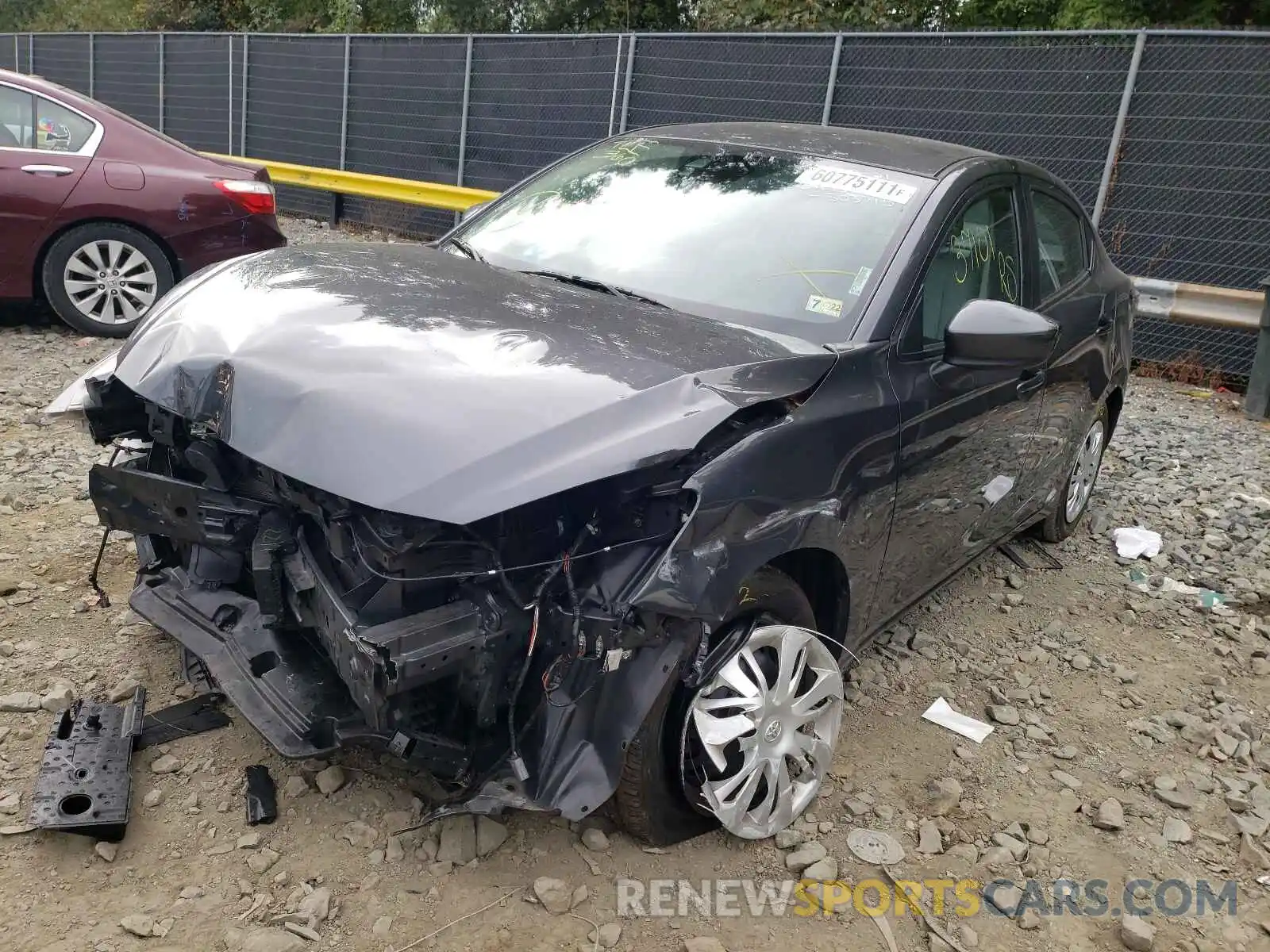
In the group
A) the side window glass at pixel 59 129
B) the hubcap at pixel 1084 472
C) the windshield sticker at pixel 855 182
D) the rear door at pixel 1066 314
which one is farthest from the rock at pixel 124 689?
the side window glass at pixel 59 129

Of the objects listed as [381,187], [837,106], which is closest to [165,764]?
[837,106]

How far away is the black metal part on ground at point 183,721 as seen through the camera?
289cm

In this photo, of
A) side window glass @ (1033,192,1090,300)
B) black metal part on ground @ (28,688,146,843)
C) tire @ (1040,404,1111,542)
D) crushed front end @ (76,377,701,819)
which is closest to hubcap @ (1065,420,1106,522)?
tire @ (1040,404,1111,542)

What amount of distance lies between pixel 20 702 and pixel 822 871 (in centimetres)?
232

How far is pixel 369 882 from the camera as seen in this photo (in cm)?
247

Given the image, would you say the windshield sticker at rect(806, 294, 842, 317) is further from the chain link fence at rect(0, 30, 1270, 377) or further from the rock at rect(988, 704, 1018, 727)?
the chain link fence at rect(0, 30, 1270, 377)

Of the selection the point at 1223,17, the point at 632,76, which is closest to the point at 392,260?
the point at 632,76

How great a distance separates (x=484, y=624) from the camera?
2197mm

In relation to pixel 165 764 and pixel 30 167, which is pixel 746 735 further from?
pixel 30 167

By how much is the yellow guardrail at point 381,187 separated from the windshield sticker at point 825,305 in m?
7.11

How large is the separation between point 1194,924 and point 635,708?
65.0 inches

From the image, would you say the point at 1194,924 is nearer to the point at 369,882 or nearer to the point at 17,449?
Result: the point at 369,882

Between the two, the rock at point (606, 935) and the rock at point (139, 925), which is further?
the rock at point (606, 935)

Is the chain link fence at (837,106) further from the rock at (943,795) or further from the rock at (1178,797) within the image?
the rock at (943,795)
